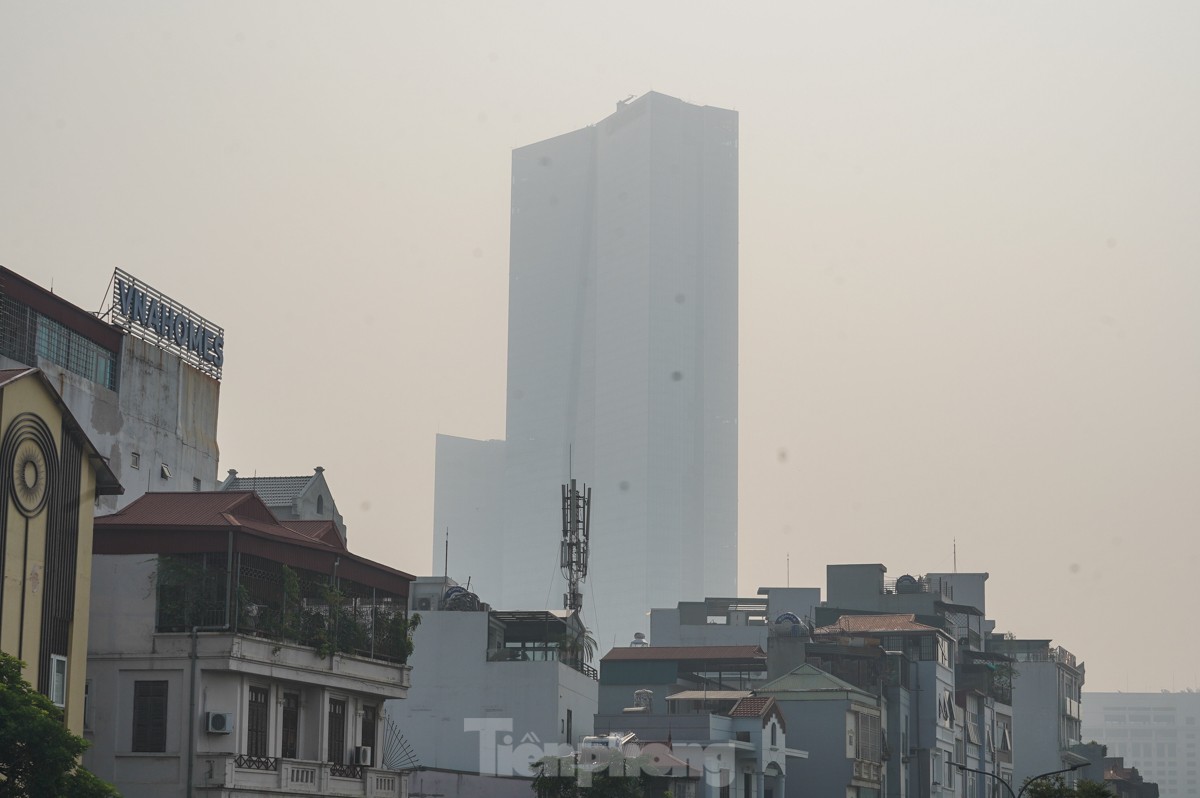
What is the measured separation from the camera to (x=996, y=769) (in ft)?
414

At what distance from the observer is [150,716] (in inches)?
1860

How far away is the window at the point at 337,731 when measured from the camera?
52781 millimetres

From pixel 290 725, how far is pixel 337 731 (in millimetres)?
2564

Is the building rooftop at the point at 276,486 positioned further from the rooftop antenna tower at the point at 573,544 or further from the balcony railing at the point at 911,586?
the balcony railing at the point at 911,586

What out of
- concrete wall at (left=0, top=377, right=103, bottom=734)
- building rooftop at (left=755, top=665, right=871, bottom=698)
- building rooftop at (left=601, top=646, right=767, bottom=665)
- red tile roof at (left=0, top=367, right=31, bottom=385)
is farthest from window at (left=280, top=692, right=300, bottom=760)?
building rooftop at (left=601, top=646, right=767, bottom=665)

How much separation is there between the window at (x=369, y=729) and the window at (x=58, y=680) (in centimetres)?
1363

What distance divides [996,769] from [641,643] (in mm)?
27802

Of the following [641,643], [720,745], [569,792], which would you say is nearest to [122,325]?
[569,792]

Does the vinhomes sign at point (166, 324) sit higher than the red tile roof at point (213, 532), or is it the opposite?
the vinhomes sign at point (166, 324)

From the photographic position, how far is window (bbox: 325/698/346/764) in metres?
52.8

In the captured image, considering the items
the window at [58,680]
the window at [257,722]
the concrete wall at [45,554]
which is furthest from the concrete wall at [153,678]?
the window at [58,680]

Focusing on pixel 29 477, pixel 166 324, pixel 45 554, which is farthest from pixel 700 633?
pixel 29 477

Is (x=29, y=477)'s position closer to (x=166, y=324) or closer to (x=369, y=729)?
(x=369, y=729)

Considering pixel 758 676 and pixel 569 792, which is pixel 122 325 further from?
pixel 758 676
